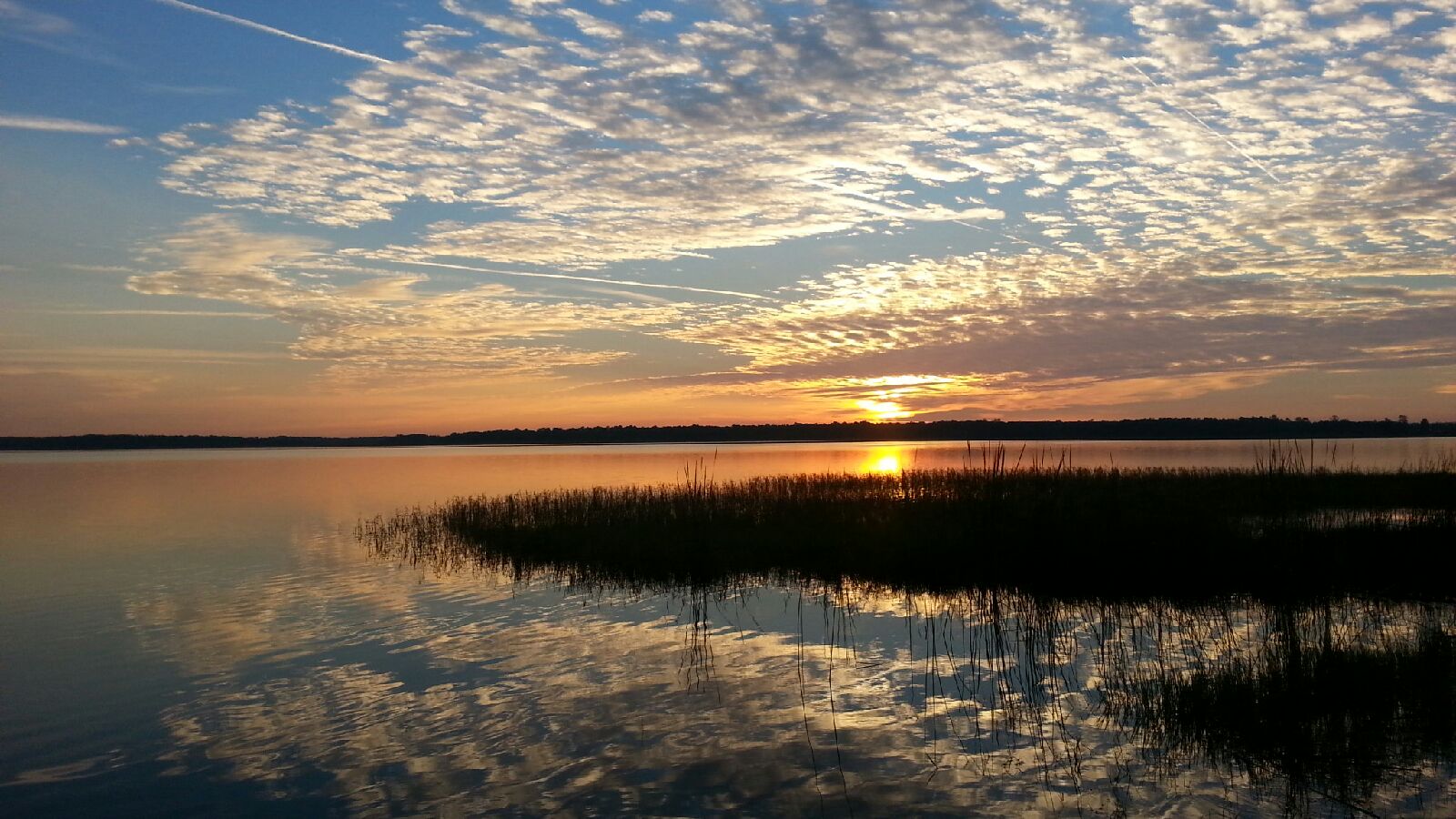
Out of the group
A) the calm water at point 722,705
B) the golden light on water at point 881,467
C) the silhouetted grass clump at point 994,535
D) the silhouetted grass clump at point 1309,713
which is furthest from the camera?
the golden light on water at point 881,467

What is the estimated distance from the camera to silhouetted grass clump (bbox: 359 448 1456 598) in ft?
43.9

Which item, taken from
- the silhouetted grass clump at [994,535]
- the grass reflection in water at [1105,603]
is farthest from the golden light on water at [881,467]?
the grass reflection in water at [1105,603]

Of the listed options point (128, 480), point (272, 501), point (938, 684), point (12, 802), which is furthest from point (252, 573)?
point (128, 480)

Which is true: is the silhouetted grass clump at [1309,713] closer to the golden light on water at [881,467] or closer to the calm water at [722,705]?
the calm water at [722,705]

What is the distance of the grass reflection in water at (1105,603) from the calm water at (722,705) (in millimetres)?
47

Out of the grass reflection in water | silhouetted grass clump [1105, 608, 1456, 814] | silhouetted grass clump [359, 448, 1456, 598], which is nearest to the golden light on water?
silhouetted grass clump [359, 448, 1456, 598]

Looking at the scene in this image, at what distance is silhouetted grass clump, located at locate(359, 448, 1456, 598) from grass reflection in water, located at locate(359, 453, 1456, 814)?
3.2 inches

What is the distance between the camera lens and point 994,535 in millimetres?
11977

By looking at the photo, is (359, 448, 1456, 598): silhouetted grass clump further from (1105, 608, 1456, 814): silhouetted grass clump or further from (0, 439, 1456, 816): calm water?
(0, 439, 1456, 816): calm water

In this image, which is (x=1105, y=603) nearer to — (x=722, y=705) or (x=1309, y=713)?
(x=1309, y=713)

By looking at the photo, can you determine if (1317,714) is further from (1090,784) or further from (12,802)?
(12,802)

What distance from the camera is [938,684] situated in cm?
918

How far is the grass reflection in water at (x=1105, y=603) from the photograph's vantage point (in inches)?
270

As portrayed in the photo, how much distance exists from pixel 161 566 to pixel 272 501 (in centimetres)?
1919
